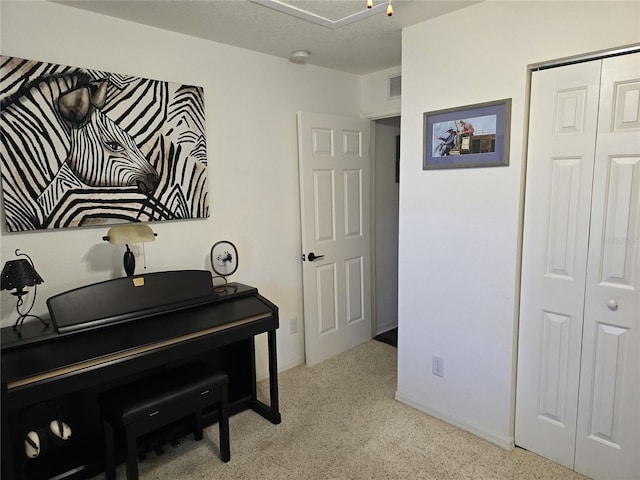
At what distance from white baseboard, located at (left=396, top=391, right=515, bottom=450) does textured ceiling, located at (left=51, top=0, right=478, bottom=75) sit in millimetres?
2276

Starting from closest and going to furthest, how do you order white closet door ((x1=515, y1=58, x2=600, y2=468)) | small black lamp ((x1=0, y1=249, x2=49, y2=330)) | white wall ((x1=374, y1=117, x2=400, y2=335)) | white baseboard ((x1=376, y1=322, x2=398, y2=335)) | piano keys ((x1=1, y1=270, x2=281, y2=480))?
piano keys ((x1=1, y1=270, x2=281, y2=480))
small black lamp ((x1=0, y1=249, x2=49, y2=330))
white closet door ((x1=515, y1=58, x2=600, y2=468))
white wall ((x1=374, y1=117, x2=400, y2=335))
white baseboard ((x1=376, y1=322, x2=398, y2=335))

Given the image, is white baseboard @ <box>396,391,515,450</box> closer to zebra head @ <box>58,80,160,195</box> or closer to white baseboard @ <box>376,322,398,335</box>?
white baseboard @ <box>376,322,398,335</box>

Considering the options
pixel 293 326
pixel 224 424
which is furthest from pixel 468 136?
pixel 224 424

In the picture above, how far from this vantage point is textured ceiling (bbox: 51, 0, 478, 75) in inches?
80.4

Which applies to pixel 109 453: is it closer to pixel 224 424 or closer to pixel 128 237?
pixel 224 424

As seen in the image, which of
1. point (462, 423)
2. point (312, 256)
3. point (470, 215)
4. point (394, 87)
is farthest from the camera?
point (394, 87)

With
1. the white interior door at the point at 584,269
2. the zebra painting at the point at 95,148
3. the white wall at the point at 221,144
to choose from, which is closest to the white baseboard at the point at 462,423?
the white interior door at the point at 584,269

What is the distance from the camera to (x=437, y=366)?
2508mm

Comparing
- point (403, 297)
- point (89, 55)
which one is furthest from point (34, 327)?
point (403, 297)

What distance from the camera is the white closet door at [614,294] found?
1760mm

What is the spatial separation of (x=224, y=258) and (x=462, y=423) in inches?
68.3

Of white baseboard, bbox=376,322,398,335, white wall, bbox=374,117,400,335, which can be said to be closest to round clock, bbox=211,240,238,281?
white wall, bbox=374,117,400,335

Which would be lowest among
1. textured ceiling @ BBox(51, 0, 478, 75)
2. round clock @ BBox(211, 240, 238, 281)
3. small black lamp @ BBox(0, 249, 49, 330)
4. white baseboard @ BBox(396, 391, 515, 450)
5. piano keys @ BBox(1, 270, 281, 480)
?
white baseboard @ BBox(396, 391, 515, 450)

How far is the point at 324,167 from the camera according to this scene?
10.4 feet
